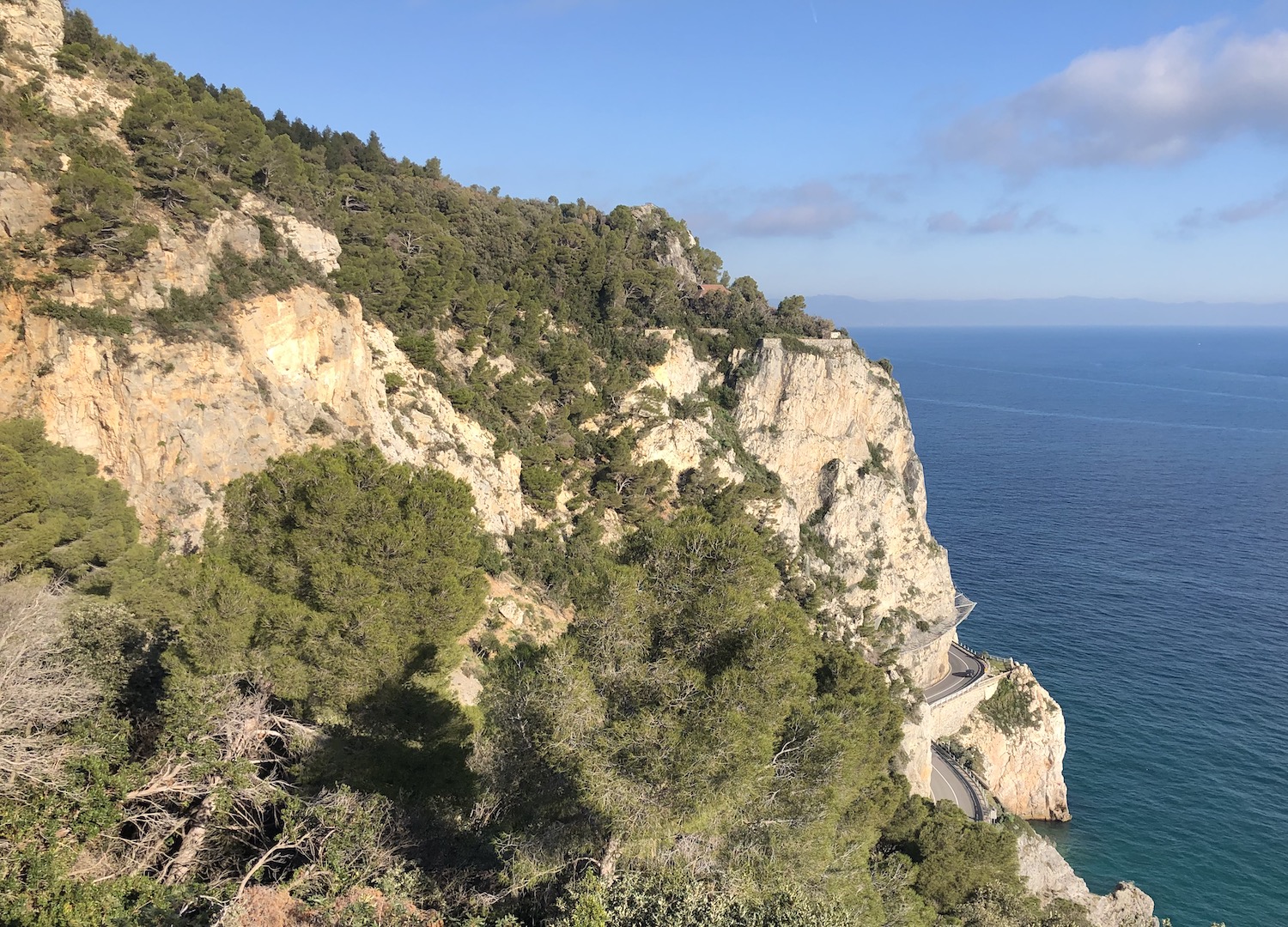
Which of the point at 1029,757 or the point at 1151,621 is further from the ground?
the point at 1151,621

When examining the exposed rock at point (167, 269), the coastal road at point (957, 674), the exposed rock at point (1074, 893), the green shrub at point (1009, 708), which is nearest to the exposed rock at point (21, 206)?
the exposed rock at point (167, 269)

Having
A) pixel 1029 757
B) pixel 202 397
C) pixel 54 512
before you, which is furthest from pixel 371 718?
pixel 1029 757

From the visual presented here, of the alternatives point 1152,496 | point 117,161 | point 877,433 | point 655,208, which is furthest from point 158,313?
point 1152,496

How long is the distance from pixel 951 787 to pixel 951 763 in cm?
334

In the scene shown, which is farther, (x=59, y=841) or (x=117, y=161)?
(x=117, y=161)

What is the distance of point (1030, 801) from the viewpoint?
36.3 metres

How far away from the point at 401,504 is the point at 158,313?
1180 cm

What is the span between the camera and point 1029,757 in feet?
120

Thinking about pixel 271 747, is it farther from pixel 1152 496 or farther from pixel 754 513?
pixel 1152 496

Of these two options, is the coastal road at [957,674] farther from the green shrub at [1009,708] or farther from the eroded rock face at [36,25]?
the eroded rock face at [36,25]

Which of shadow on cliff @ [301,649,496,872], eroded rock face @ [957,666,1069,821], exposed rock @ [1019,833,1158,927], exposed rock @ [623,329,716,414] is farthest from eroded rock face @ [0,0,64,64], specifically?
eroded rock face @ [957,666,1069,821]

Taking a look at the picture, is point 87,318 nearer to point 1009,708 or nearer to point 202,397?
point 202,397

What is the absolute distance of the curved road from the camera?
31641 mm

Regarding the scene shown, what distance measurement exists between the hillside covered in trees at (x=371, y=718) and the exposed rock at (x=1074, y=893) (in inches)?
106
